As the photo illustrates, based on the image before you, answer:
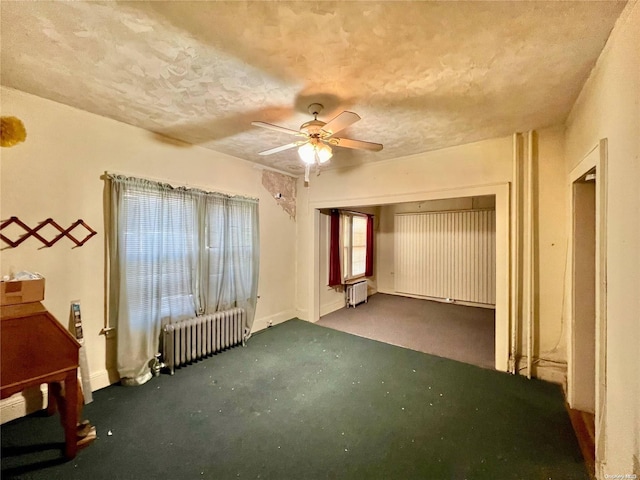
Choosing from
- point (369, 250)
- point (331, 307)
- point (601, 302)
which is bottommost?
point (331, 307)

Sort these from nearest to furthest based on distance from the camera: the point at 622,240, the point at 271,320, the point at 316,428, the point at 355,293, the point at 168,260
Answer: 1. the point at 622,240
2. the point at 316,428
3. the point at 168,260
4. the point at 271,320
5. the point at 355,293

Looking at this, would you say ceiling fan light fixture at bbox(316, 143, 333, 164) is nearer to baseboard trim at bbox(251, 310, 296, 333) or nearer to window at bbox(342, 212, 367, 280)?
baseboard trim at bbox(251, 310, 296, 333)

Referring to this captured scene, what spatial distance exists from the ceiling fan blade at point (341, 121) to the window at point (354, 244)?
10.5ft

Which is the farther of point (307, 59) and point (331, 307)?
point (331, 307)

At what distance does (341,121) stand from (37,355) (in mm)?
A: 2431

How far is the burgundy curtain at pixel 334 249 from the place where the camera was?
470 centimetres

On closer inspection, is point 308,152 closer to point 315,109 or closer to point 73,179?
point 315,109

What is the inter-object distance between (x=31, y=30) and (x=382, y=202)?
3.32 m

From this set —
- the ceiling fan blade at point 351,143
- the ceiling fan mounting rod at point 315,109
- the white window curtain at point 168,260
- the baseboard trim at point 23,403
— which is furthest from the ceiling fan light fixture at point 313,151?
the baseboard trim at point 23,403

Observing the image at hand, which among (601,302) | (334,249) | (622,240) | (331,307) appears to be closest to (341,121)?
(622,240)

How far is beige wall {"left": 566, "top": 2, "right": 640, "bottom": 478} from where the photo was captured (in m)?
1.09

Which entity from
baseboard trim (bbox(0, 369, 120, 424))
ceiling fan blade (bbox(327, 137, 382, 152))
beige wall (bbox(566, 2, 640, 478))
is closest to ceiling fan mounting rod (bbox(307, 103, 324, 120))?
ceiling fan blade (bbox(327, 137, 382, 152))

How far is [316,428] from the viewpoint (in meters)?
1.89

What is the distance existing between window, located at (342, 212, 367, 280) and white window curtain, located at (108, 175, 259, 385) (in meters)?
2.21
